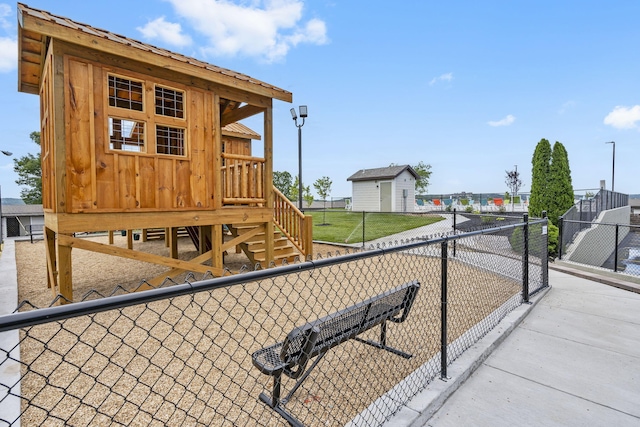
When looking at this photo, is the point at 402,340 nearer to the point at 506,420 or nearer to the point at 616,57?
the point at 506,420

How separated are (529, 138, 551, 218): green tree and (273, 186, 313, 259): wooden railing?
7749 millimetres

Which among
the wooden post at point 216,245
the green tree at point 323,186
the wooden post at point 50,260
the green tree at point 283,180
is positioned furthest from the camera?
the green tree at point 283,180

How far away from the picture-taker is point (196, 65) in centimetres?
541

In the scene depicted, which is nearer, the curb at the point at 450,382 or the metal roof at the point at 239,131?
the curb at the point at 450,382

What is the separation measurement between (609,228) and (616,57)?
10416 mm

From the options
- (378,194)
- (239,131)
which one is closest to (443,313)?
(239,131)

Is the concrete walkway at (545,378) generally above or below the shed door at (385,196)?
below

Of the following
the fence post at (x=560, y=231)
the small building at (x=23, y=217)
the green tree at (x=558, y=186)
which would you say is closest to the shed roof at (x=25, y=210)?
the small building at (x=23, y=217)

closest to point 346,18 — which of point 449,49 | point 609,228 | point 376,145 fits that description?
point 449,49

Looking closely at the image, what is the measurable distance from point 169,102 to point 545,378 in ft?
20.9

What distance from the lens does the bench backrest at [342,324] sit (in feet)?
6.39

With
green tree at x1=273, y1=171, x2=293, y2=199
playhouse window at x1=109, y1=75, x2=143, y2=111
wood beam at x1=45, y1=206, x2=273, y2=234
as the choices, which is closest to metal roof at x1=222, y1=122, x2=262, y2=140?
playhouse window at x1=109, y1=75, x2=143, y2=111

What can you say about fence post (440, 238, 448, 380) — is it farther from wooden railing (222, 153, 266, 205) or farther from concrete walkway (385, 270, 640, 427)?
wooden railing (222, 153, 266, 205)

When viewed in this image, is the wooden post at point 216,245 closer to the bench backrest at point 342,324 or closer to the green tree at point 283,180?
the bench backrest at point 342,324
